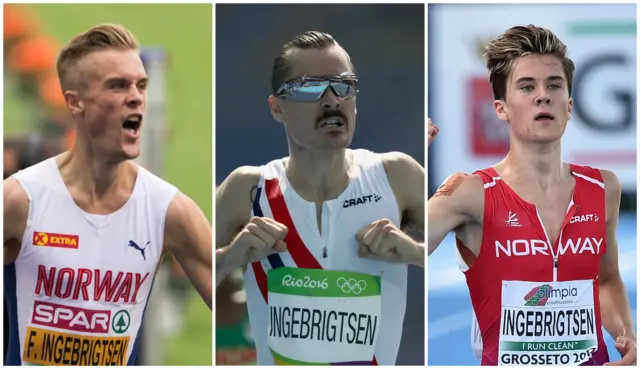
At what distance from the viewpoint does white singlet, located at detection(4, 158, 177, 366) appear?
Answer: 4.91m

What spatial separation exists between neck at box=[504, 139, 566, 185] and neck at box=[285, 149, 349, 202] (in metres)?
0.89

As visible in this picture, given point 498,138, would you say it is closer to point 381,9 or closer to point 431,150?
point 431,150

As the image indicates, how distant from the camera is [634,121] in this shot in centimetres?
574

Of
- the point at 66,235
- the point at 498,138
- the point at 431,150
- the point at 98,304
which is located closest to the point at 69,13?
the point at 66,235

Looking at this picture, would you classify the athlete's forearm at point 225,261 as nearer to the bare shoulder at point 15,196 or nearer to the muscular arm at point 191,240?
the muscular arm at point 191,240

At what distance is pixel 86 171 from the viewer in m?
4.97

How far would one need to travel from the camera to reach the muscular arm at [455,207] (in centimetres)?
508

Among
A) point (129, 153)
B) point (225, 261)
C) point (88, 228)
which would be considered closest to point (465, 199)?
point (225, 261)

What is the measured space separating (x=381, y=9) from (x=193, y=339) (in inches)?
99.0

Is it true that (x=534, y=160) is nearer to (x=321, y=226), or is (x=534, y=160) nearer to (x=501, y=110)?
(x=501, y=110)

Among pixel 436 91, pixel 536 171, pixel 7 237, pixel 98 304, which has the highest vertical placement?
pixel 436 91

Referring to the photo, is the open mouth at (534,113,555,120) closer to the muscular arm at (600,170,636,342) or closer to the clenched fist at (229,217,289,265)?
the muscular arm at (600,170,636,342)

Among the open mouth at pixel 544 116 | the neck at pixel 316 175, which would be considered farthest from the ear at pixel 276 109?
the open mouth at pixel 544 116

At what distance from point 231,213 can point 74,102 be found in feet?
3.19
